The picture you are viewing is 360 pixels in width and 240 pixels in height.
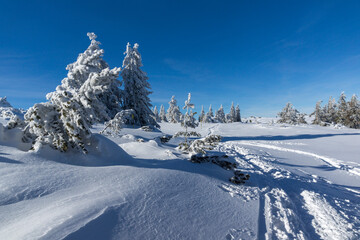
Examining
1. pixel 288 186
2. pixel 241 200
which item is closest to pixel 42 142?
pixel 241 200

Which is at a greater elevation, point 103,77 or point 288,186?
Result: point 103,77

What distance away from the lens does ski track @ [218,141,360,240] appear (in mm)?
2698

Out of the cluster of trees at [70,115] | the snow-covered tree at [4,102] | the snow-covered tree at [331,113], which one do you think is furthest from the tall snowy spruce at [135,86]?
the snow-covered tree at [331,113]

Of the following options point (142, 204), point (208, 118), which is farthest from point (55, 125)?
point (208, 118)

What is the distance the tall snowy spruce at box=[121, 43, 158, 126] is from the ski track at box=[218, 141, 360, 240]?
1724 cm

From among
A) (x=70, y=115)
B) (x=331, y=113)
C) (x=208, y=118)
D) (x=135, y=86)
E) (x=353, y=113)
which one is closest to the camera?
(x=70, y=115)

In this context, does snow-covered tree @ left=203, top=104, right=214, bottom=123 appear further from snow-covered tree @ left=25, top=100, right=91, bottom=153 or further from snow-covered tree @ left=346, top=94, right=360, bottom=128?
snow-covered tree @ left=25, top=100, right=91, bottom=153

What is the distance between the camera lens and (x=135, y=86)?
20188 millimetres

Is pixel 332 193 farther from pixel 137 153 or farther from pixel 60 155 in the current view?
pixel 60 155

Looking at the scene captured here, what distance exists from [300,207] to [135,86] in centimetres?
1981

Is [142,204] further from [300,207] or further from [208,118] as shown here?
[208,118]

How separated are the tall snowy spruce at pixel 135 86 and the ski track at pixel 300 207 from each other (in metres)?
17.2

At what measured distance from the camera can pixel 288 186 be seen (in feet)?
15.6

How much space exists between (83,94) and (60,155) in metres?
1.49
